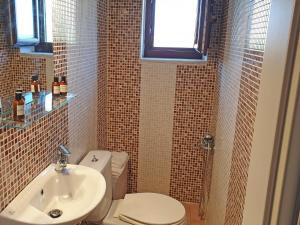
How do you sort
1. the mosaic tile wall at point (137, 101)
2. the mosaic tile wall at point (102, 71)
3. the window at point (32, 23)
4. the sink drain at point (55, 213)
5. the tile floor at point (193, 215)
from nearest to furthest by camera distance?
the window at point (32, 23) → the sink drain at point (55, 213) → the mosaic tile wall at point (102, 71) → the mosaic tile wall at point (137, 101) → the tile floor at point (193, 215)

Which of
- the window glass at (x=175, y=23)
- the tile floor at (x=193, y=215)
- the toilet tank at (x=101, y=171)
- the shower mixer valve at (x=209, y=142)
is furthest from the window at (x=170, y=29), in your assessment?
the tile floor at (x=193, y=215)

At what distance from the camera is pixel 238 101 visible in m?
1.39

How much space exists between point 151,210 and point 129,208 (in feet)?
0.52

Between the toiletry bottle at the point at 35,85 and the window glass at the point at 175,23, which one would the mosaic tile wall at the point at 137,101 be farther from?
the toiletry bottle at the point at 35,85

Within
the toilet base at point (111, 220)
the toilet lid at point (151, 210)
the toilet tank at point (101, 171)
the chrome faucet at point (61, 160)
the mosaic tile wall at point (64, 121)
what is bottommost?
the toilet base at point (111, 220)

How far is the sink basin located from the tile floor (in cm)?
140

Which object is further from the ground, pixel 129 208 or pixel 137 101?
pixel 137 101

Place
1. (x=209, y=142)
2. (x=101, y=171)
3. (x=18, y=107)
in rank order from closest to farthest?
(x=18, y=107)
(x=101, y=171)
(x=209, y=142)

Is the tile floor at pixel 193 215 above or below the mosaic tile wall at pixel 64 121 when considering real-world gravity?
below

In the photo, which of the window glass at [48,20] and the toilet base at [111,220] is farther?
the toilet base at [111,220]

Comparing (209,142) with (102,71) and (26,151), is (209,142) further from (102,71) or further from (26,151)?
(26,151)

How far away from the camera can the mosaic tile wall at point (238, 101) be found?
107 centimetres

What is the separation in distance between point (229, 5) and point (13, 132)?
1611mm

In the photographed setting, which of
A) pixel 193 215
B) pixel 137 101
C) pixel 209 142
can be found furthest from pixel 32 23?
pixel 193 215
